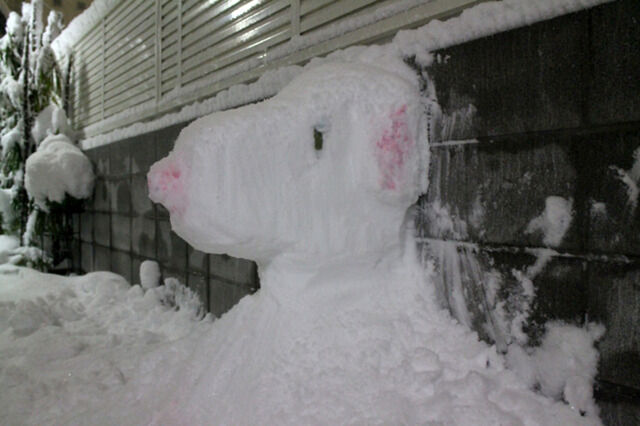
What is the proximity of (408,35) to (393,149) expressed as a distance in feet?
1.92

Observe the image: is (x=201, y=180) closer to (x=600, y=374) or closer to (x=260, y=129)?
(x=260, y=129)

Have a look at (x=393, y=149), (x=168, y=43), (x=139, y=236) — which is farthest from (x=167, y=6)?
(x=393, y=149)

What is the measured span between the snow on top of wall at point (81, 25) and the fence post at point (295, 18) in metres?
3.30

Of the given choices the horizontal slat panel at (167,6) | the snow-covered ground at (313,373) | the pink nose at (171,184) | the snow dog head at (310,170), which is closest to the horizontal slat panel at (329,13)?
the snow dog head at (310,170)

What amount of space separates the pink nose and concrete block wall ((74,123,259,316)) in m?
1.09

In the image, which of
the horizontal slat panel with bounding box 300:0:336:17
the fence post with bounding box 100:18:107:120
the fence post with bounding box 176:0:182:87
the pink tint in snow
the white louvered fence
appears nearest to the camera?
the pink tint in snow

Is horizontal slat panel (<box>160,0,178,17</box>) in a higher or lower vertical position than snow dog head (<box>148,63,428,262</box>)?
higher

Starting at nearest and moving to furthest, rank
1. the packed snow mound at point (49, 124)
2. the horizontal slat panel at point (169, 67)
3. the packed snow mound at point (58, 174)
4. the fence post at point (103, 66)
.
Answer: the horizontal slat panel at point (169, 67)
the packed snow mound at point (58, 174)
the fence post at point (103, 66)
the packed snow mound at point (49, 124)

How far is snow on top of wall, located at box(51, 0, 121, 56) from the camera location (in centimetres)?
512

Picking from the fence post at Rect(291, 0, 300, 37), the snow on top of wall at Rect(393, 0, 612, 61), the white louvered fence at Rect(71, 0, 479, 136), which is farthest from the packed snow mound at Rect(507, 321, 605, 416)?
the fence post at Rect(291, 0, 300, 37)

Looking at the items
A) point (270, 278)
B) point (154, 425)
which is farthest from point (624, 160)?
point (154, 425)

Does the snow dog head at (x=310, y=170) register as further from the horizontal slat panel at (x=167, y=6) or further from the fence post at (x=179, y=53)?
the horizontal slat panel at (x=167, y=6)

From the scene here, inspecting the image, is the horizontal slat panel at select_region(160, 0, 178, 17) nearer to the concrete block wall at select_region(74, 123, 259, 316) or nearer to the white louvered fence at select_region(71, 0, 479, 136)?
the white louvered fence at select_region(71, 0, 479, 136)

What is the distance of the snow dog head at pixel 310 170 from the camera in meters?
1.76
